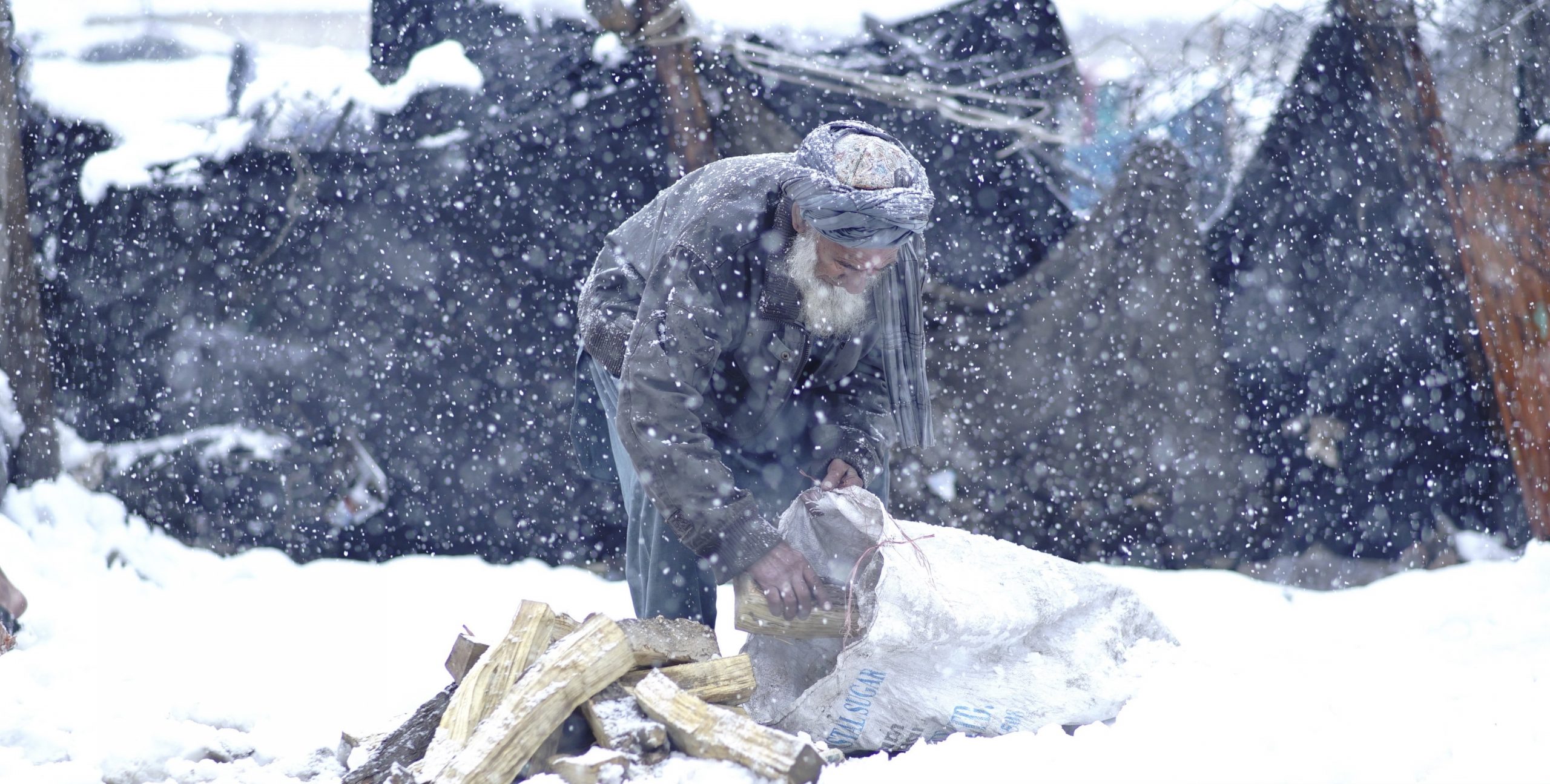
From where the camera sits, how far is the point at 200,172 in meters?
3.91

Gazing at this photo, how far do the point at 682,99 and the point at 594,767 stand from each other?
2780 mm

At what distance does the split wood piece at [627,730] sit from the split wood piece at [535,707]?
39 mm

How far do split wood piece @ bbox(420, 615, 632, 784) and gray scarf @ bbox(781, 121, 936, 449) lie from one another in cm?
95

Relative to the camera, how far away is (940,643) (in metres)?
1.98

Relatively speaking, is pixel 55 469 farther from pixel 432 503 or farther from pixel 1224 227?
pixel 1224 227

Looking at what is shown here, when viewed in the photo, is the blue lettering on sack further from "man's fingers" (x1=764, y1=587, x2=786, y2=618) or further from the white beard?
the white beard

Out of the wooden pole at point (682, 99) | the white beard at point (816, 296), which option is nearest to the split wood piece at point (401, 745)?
the white beard at point (816, 296)

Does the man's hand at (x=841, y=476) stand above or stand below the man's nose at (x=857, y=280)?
below

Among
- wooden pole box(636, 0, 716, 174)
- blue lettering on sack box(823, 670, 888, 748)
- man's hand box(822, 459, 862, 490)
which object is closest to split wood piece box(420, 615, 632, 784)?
blue lettering on sack box(823, 670, 888, 748)

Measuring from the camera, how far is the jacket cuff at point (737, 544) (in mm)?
2057

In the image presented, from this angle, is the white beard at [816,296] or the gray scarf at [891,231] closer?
the gray scarf at [891,231]

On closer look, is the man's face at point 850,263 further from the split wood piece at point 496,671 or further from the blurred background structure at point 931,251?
the blurred background structure at point 931,251

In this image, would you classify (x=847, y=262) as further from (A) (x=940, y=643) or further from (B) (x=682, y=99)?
(B) (x=682, y=99)

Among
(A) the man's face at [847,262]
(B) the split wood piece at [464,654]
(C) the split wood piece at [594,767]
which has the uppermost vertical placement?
(A) the man's face at [847,262]
